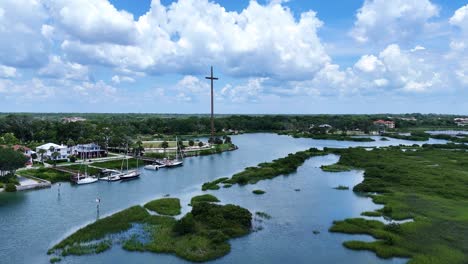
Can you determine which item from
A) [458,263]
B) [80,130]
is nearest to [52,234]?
[458,263]

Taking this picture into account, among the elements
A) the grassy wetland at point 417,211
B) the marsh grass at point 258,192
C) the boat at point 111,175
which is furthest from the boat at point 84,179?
the grassy wetland at point 417,211

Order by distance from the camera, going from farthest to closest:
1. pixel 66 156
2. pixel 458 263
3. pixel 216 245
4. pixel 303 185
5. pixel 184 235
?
pixel 66 156 → pixel 303 185 → pixel 184 235 → pixel 216 245 → pixel 458 263

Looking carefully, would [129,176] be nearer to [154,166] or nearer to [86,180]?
[86,180]

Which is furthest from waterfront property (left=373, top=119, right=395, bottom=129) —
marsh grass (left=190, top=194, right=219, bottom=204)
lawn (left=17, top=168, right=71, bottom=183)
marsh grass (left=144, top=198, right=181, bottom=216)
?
marsh grass (left=144, top=198, right=181, bottom=216)

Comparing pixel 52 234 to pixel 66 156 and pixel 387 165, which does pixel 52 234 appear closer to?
pixel 66 156

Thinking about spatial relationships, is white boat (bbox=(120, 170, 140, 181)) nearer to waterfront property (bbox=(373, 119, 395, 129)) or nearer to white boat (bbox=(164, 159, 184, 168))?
white boat (bbox=(164, 159, 184, 168))

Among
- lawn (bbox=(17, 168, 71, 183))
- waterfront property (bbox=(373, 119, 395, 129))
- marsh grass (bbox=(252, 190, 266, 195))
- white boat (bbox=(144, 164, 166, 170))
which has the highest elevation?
waterfront property (bbox=(373, 119, 395, 129))
